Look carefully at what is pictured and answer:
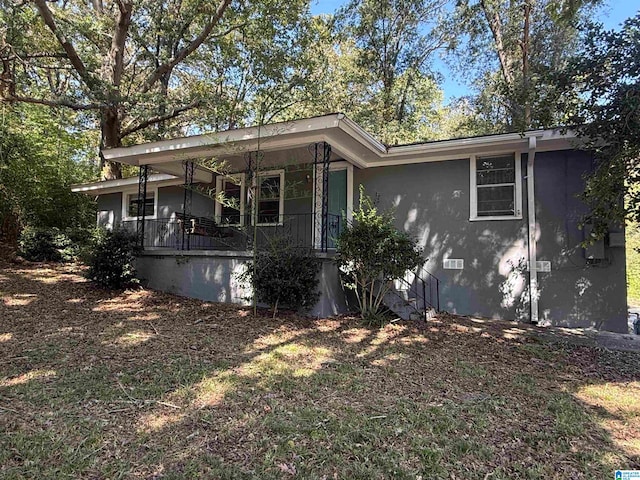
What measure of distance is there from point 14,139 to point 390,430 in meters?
12.2

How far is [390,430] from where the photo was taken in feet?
9.25

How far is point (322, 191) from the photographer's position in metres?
6.92

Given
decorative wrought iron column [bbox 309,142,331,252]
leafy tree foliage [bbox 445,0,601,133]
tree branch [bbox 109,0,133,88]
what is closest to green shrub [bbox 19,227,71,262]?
tree branch [bbox 109,0,133,88]

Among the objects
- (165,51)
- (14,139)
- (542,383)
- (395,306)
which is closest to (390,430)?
(542,383)

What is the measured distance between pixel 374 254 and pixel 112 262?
521 cm

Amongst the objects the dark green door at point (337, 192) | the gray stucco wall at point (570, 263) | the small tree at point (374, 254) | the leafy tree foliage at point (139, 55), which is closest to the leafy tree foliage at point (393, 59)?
the leafy tree foliage at point (139, 55)

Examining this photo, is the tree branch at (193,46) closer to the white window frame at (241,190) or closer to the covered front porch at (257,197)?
the covered front porch at (257,197)

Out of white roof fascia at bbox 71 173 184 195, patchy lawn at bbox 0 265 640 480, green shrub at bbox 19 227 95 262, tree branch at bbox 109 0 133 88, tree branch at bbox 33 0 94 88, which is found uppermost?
tree branch at bbox 109 0 133 88

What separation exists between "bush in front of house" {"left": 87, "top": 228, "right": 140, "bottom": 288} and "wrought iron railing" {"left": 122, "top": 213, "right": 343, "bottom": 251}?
78cm

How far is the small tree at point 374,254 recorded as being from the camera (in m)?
5.83

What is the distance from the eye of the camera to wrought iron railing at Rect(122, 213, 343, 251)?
24.4 ft

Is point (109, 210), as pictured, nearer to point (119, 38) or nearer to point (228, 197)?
point (228, 197)

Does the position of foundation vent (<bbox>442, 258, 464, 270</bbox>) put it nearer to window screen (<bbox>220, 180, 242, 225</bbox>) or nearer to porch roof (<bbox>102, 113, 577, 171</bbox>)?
porch roof (<bbox>102, 113, 577, 171</bbox>)

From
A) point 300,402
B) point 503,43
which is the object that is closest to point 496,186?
point 300,402
